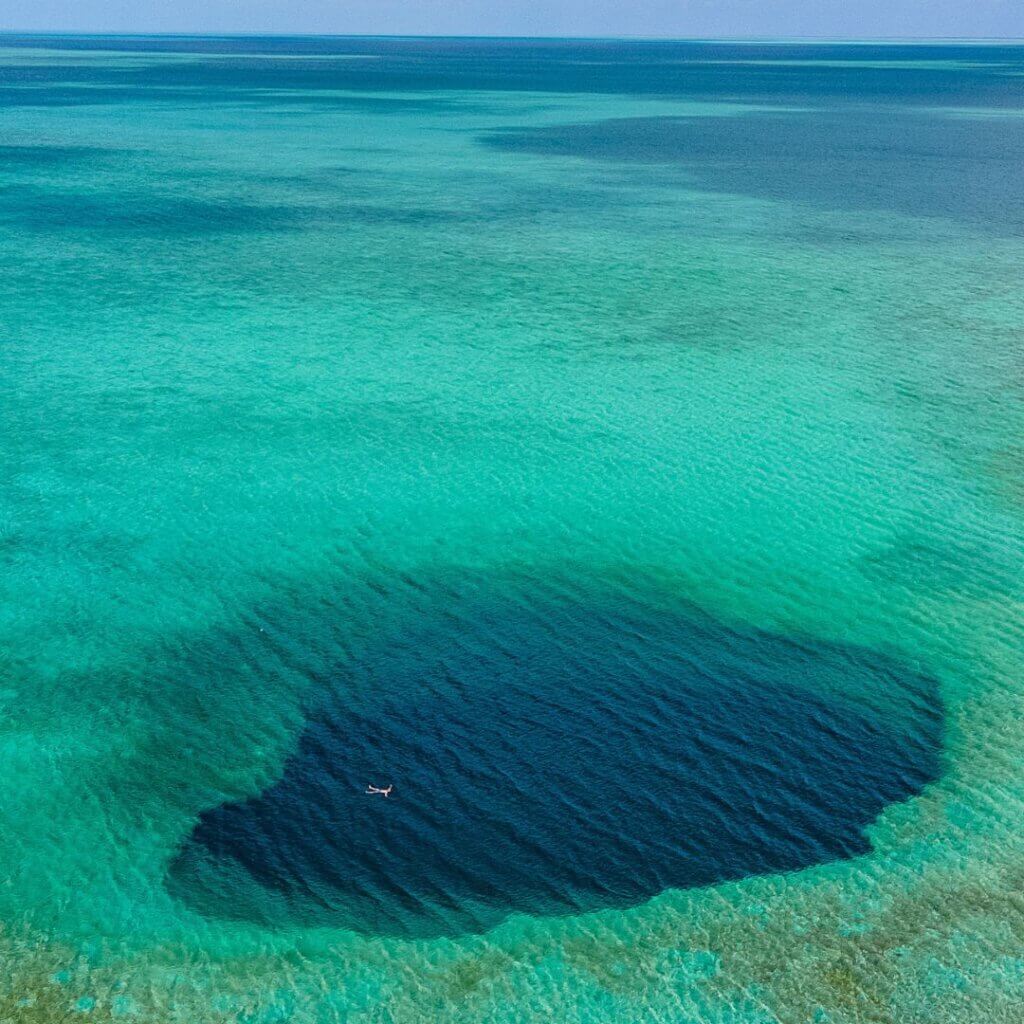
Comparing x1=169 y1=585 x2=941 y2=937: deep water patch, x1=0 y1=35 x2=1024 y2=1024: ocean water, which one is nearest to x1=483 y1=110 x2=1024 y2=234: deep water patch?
x1=0 y1=35 x2=1024 y2=1024: ocean water

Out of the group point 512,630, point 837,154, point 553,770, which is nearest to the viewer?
point 553,770

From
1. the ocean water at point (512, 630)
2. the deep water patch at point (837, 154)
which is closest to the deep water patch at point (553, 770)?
the ocean water at point (512, 630)

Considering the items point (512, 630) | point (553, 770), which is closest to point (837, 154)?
point (512, 630)

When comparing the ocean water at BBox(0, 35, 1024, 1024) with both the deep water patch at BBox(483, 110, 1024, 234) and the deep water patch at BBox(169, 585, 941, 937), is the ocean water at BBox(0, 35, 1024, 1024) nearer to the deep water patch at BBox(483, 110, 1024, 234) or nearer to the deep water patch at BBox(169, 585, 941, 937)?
the deep water patch at BBox(169, 585, 941, 937)

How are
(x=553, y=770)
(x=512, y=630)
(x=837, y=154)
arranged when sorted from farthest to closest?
(x=837, y=154) → (x=512, y=630) → (x=553, y=770)

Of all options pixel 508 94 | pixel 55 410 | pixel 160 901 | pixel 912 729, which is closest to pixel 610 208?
pixel 55 410

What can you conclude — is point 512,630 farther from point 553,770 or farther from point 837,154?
point 837,154

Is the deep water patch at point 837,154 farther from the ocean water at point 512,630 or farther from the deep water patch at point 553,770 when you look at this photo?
the deep water patch at point 553,770
